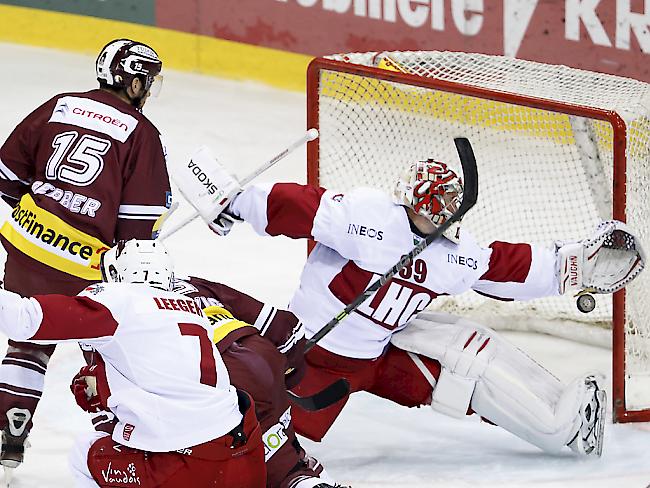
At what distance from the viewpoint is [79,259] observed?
358cm

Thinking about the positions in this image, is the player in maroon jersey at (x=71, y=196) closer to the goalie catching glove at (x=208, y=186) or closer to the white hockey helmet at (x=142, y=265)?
the goalie catching glove at (x=208, y=186)

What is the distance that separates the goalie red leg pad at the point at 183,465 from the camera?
293 centimetres

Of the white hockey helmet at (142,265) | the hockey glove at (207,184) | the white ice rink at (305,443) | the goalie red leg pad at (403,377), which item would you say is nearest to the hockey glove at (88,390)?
the white hockey helmet at (142,265)

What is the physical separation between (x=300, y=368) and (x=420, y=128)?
1448mm

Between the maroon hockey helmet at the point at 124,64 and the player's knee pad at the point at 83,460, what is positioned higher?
the maroon hockey helmet at the point at 124,64

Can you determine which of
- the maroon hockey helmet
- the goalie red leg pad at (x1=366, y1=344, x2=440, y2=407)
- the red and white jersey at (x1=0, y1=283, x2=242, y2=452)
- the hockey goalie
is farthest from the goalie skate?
the maroon hockey helmet

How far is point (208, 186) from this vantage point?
12.2 feet

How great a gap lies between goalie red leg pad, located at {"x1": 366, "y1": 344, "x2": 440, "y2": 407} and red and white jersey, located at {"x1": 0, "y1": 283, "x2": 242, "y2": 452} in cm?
100

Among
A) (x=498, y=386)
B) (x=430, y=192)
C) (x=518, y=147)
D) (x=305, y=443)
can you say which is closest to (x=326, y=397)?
(x=305, y=443)

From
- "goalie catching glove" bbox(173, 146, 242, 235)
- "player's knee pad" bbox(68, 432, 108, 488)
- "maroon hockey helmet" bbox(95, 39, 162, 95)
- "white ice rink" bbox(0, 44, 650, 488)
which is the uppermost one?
"maroon hockey helmet" bbox(95, 39, 162, 95)

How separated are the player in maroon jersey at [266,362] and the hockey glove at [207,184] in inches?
14.9

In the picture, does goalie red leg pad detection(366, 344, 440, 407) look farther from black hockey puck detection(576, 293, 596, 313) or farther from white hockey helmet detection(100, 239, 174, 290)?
white hockey helmet detection(100, 239, 174, 290)

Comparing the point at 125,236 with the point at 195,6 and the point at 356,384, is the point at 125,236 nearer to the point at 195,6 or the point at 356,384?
the point at 356,384

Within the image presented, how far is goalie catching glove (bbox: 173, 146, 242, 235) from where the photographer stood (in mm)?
3719
